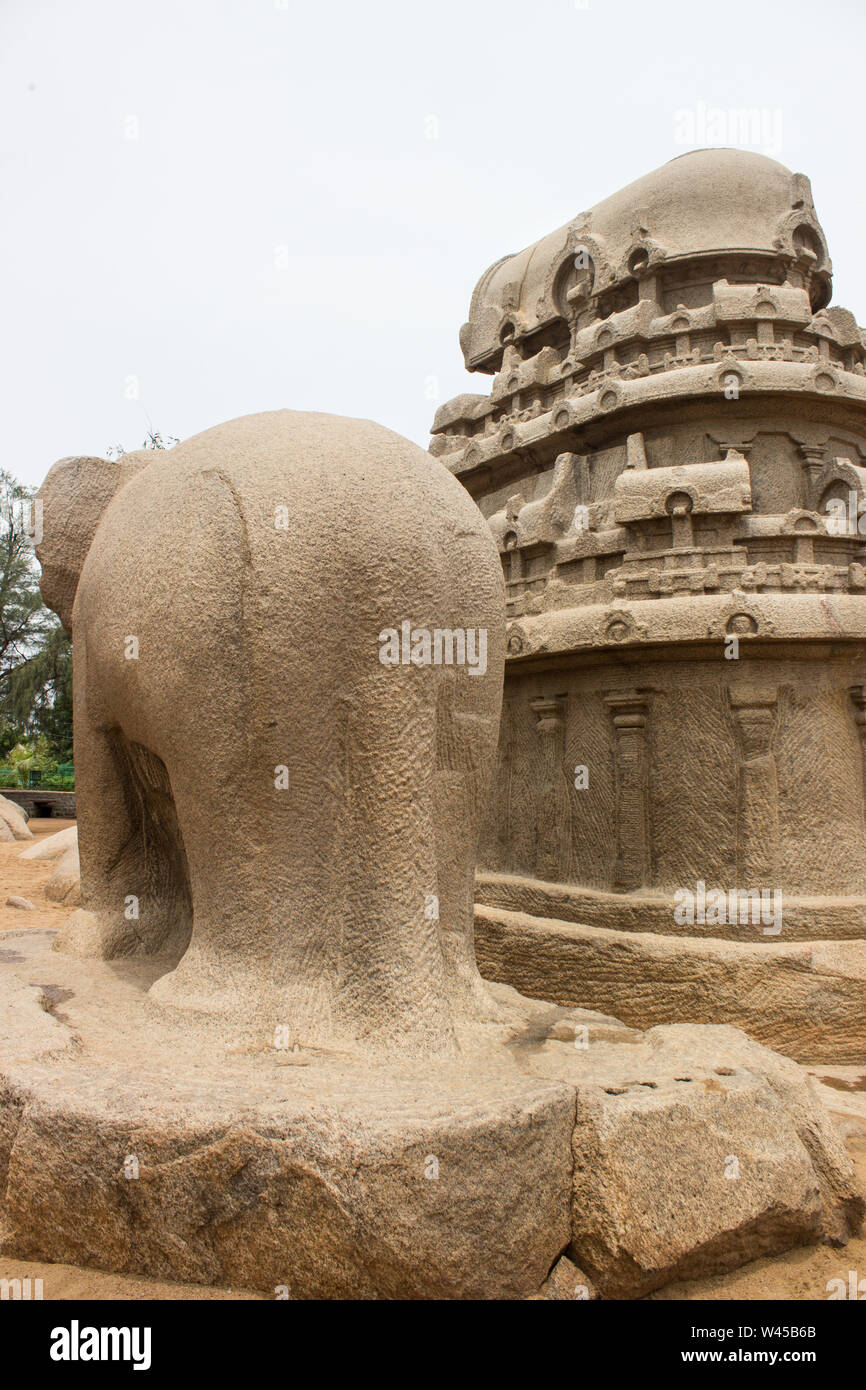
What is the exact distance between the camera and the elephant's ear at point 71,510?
416 cm

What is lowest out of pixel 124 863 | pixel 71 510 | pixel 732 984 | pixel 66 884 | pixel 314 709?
pixel 732 984

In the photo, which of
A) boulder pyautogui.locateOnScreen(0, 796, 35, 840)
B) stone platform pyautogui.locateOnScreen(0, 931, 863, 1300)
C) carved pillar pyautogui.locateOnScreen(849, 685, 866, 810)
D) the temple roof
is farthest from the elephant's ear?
boulder pyautogui.locateOnScreen(0, 796, 35, 840)

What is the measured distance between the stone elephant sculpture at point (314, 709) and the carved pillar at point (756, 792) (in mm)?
3421

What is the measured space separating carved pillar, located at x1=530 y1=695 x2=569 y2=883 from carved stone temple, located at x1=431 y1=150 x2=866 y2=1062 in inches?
0.6

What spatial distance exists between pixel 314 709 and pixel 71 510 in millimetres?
1938

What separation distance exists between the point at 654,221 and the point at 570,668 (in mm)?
3933

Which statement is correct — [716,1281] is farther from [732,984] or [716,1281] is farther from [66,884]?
[66,884]

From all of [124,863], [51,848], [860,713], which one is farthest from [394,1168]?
[51,848]

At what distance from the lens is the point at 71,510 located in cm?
418

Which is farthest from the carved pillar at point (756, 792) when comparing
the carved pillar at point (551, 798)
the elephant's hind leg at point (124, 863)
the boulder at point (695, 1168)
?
the elephant's hind leg at point (124, 863)

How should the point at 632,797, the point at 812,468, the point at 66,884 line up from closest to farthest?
the point at 632,797 → the point at 812,468 → the point at 66,884

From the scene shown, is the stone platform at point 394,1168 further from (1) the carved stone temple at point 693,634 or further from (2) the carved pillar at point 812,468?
(2) the carved pillar at point 812,468

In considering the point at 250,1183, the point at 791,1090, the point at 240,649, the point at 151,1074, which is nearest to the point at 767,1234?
the point at 791,1090

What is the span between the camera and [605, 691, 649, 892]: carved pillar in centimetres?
644
